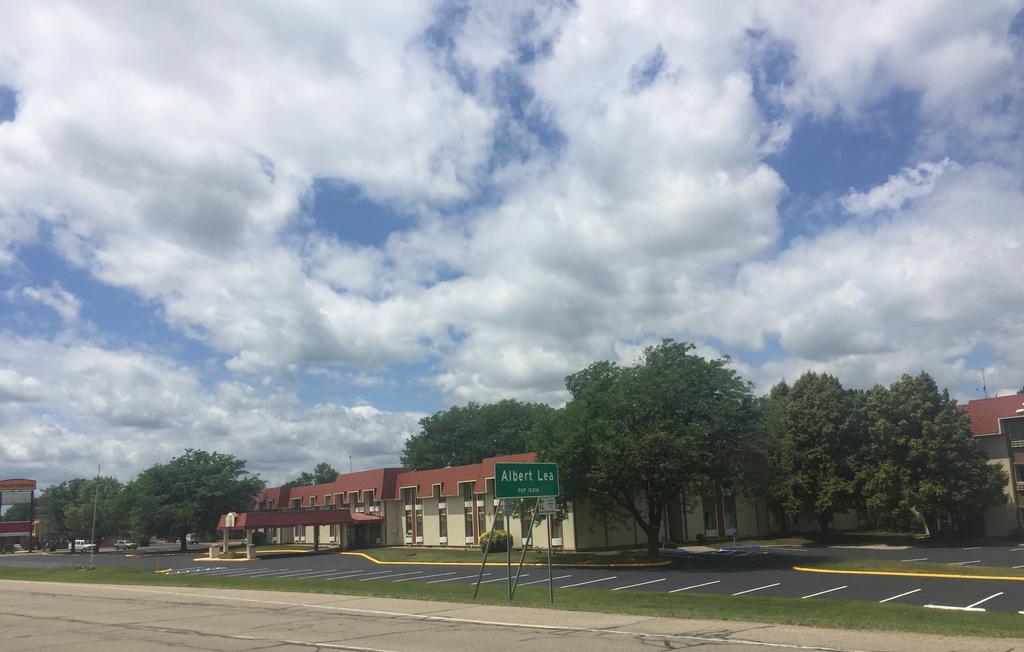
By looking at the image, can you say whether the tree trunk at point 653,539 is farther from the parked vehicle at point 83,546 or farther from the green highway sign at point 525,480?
the parked vehicle at point 83,546

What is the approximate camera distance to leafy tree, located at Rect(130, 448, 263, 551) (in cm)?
7312

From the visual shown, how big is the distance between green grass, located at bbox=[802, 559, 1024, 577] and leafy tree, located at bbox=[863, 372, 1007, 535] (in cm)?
1574

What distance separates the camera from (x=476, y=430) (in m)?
101

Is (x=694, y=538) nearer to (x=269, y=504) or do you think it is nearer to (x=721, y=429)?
(x=721, y=429)

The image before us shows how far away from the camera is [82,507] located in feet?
317

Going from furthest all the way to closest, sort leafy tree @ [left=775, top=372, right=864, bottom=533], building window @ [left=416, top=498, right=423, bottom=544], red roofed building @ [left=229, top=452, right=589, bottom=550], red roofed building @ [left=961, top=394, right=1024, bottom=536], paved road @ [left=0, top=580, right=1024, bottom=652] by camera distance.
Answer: building window @ [left=416, top=498, right=423, bottom=544] → red roofed building @ [left=229, top=452, right=589, bottom=550] → leafy tree @ [left=775, top=372, right=864, bottom=533] → red roofed building @ [left=961, top=394, right=1024, bottom=536] → paved road @ [left=0, top=580, right=1024, bottom=652]

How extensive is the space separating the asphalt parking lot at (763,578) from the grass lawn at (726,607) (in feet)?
5.10

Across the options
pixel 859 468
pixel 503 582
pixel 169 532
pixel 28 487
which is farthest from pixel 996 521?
pixel 28 487

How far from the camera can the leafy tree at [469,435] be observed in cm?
9900

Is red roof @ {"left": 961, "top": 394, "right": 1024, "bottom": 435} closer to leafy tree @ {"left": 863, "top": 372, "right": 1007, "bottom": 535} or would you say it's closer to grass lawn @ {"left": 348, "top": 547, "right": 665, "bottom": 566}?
leafy tree @ {"left": 863, "top": 372, "right": 1007, "bottom": 535}

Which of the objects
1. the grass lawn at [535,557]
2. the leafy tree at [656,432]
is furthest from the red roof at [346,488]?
the leafy tree at [656,432]

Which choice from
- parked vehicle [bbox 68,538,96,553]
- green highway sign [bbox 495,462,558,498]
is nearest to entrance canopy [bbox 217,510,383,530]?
green highway sign [bbox 495,462,558,498]

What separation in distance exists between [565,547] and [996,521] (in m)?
28.7

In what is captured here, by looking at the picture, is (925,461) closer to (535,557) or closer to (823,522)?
(823,522)
